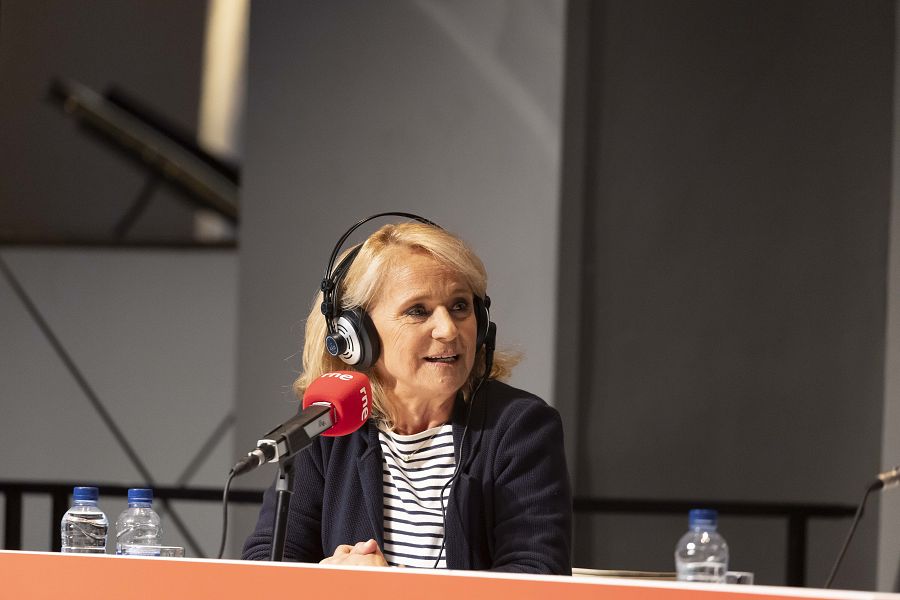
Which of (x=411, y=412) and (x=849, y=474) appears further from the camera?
(x=849, y=474)

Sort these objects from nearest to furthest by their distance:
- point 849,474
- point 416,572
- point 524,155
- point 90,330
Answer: point 416,572, point 524,155, point 849,474, point 90,330

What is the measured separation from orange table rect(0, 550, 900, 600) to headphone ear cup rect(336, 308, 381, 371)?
0.79 m

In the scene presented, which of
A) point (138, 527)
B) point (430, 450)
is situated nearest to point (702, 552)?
point (430, 450)

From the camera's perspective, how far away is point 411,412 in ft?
6.46

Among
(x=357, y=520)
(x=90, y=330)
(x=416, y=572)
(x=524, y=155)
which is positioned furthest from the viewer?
(x=90, y=330)

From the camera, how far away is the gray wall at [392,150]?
142 inches

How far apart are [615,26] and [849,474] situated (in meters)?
1.67

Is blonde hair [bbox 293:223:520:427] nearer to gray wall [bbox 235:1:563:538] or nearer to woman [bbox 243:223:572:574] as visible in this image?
woman [bbox 243:223:572:574]

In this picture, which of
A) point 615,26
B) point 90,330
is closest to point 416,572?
point 615,26

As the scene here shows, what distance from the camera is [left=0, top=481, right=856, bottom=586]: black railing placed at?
3432 millimetres

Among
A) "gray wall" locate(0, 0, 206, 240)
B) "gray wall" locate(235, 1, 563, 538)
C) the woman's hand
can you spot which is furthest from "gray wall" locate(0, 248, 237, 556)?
the woman's hand

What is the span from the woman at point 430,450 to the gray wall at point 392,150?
1539 millimetres

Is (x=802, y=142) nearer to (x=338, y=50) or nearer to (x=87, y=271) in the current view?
(x=338, y=50)

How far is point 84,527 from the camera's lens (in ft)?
6.42
